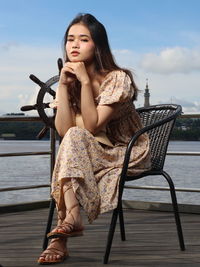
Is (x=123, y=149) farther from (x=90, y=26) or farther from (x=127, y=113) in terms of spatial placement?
(x=90, y=26)

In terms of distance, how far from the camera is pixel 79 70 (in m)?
2.35

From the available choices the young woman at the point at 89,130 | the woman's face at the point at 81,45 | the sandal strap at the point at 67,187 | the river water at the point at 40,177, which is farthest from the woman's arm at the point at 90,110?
the river water at the point at 40,177

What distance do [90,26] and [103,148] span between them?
0.49m

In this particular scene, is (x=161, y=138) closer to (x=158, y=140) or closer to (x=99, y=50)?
(x=158, y=140)

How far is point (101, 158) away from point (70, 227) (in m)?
0.30

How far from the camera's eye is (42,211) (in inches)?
152

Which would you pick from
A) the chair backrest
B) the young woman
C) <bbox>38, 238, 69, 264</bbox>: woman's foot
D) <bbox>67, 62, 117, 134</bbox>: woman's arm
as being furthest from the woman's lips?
<bbox>38, 238, 69, 264</bbox>: woman's foot

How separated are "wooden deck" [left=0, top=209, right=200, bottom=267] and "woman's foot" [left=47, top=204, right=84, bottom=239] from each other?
136 mm

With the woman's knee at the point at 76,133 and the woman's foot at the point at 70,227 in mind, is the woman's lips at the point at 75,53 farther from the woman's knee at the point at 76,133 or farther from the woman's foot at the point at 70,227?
the woman's foot at the point at 70,227

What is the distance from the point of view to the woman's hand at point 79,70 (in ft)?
7.67

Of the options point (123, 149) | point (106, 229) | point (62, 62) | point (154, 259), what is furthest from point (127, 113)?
point (106, 229)

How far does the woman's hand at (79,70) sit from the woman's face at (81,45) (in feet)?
0.15

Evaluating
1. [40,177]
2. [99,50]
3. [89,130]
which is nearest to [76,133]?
[89,130]

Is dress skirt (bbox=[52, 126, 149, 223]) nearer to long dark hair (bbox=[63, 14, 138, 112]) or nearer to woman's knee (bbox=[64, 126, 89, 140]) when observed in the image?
woman's knee (bbox=[64, 126, 89, 140])
